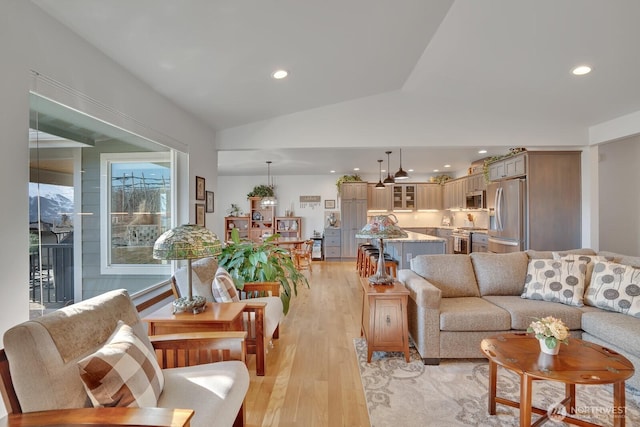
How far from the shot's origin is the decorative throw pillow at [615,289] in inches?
101

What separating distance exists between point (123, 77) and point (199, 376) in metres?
2.25

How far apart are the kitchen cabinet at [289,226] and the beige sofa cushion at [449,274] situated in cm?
581

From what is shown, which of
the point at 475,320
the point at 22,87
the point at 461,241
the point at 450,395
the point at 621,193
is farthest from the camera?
the point at 461,241

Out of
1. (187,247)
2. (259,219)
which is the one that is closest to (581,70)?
(187,247)

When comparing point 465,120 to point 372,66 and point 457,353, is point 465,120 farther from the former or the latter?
point 457,353

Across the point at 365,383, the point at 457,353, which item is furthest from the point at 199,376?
the point at 457,353

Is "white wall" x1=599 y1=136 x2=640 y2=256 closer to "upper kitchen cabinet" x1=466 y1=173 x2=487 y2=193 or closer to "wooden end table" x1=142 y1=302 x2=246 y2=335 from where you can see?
"upper kitchen cabinet" x1=466 y1=173 x2=487 y2=193

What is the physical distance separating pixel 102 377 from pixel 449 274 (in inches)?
114

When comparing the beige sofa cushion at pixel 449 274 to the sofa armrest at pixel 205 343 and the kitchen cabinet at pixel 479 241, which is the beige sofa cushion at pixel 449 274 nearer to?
the sofa armrest at pixel 205 343

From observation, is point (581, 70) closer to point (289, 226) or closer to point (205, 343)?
point (205, 343)

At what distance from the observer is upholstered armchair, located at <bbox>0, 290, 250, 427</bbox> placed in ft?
3.69

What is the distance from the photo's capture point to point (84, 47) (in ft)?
6.69

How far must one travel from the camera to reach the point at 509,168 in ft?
17.5

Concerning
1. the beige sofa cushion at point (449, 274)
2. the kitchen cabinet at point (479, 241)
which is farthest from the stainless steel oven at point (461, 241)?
the beige sofa cushion at point (449, 274)
